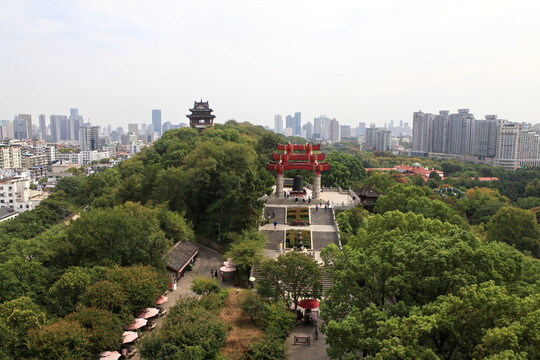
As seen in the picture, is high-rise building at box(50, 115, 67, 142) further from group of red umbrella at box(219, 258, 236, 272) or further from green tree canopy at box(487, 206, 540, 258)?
green tree canopy at box(487, 206, 540, 258)

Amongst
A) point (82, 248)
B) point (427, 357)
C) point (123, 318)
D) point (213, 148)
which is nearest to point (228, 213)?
point (213, 148)

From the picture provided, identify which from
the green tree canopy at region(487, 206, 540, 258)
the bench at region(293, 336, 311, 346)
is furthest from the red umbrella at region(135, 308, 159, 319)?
the green tree canopy at region(487, 206, 540, 258)

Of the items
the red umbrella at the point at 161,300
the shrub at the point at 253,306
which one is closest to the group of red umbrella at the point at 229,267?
the red umbrella at the point at 161,300

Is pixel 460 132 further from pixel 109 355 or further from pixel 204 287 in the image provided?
pixel 109 355

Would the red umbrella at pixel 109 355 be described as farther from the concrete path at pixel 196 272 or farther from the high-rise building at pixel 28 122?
the high-rise building at pixel 28 122

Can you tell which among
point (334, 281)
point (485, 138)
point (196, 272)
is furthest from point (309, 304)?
point (485, 138)

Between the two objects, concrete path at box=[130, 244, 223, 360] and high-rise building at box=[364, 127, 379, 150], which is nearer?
concrete path at box=[130, 244, 223, 360]

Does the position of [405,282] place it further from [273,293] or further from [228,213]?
[228,213]
